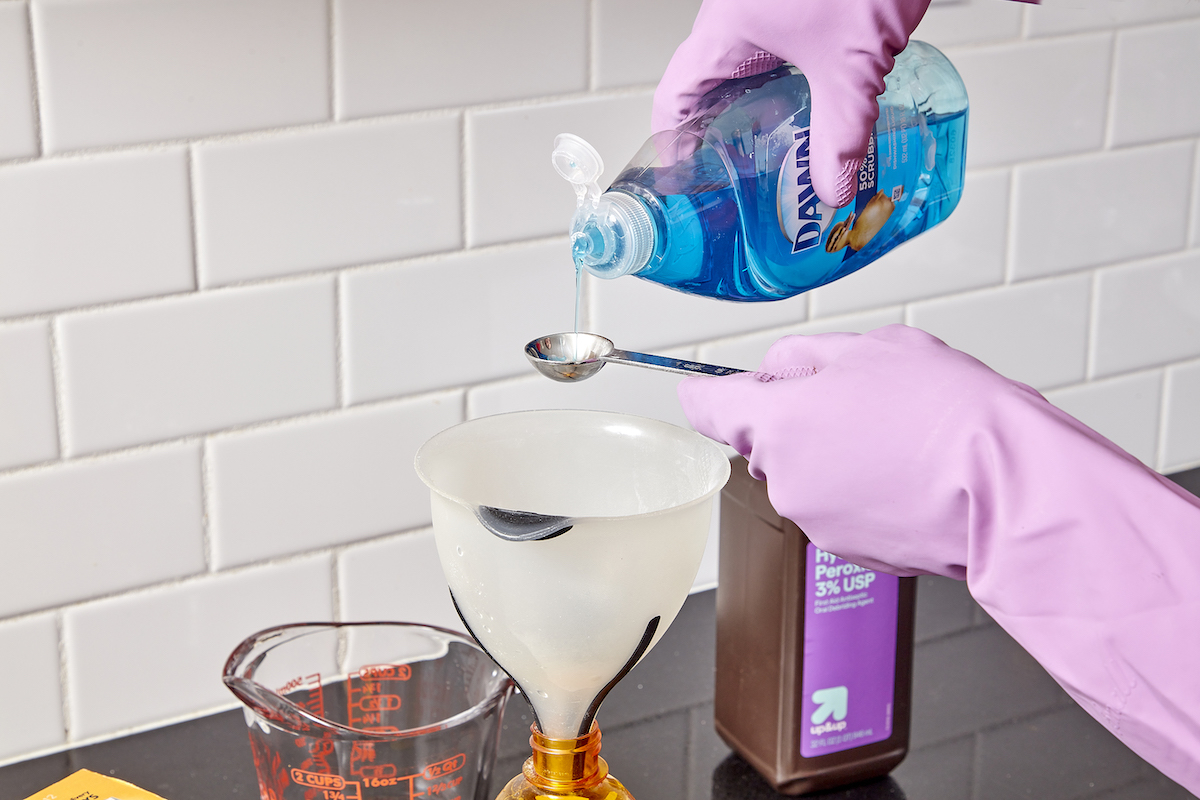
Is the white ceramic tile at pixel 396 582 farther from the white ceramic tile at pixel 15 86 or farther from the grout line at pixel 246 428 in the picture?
the white ceramic tile at pixel 15 86

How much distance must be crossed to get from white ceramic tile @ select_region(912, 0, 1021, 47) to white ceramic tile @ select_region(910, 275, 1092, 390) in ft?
0.64

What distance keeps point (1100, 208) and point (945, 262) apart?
0.61 feet

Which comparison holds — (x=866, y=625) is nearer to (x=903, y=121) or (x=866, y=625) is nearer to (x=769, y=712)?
(x=769, y=712)

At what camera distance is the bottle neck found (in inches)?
24.1

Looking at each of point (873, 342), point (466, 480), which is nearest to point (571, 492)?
point (466, 480)

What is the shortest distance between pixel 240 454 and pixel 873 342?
436mm

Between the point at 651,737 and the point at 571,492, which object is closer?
the point at 571,492

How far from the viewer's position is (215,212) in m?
0.75

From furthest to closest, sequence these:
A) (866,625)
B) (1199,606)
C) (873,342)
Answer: (866,625) < (873,342) < (1199,606)

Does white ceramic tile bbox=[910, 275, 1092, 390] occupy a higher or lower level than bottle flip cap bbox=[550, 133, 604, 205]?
lower

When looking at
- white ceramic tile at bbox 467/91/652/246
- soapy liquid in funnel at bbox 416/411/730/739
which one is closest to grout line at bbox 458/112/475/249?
white ceramic tile at bbox 467/91/652/246

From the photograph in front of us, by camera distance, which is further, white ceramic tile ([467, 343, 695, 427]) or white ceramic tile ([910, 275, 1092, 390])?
white ceramic tile ([910, 275, 1092, 390])

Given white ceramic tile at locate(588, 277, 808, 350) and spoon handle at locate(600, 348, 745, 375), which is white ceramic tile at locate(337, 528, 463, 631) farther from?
spoon handle at locate(600, 348, 745, 375)

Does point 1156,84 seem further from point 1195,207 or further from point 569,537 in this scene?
point 569,537
